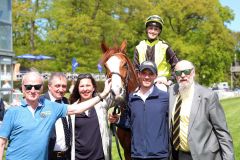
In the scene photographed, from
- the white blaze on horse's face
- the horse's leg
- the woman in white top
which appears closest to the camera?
the woman in white top

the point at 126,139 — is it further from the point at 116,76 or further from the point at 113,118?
the point at 116,76

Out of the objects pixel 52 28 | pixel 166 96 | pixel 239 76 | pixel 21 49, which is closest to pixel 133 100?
pixel 166 96

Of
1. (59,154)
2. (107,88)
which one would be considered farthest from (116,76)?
(59,154)

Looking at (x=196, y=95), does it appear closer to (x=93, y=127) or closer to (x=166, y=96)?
(x=166, y=96)

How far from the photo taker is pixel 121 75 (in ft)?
19.9

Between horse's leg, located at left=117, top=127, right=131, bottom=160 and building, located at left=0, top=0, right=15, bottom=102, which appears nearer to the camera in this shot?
horse's leg, located at left=117, top=127, right=131, bottom=160

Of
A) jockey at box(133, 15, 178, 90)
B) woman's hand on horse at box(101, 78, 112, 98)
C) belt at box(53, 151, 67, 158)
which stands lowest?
belt at box(53, 151, 67, 158)

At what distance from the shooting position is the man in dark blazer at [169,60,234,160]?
4.57 meters

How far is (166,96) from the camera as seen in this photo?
490 centimetres

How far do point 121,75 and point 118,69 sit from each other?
106 mm

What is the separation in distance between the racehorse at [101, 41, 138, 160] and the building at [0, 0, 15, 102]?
7.54 m

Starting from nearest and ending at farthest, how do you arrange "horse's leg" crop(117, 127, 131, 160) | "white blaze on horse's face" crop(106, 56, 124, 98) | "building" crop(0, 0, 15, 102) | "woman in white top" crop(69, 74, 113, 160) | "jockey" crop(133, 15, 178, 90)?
"woman in white top" crop(69, 74, 113, 160), "white blaze on horse's face" crop(106, 56, 124, 98), "horse's leg" crop(117, 127, 131, 160), "jockey" crop(133, 15, 178, 90), "building" crop(0, 0, 15, 102)

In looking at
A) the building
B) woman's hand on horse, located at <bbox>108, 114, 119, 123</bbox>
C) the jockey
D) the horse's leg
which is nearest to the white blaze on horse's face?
woman's hand on horse, located at <bbox>108, 114, 119, 123</bbox>

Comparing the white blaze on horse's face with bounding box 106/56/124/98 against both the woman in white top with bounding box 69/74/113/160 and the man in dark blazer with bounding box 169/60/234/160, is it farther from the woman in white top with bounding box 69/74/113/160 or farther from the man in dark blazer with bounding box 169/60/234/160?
the man in dark blazer with bounding box 169/60/234/160
